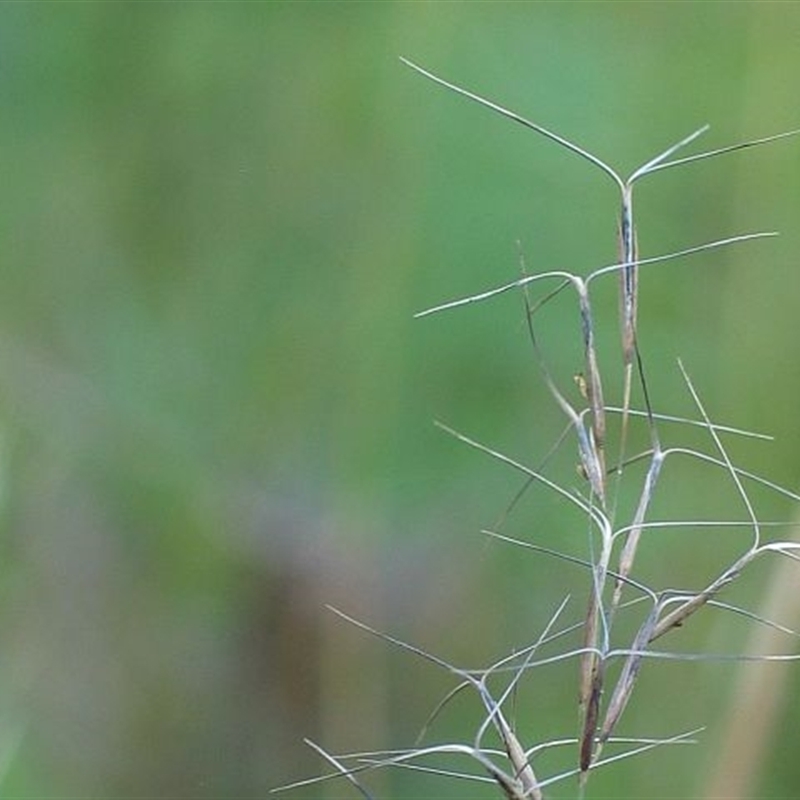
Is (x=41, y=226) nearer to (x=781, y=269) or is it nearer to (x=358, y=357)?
(x=358, y=357)

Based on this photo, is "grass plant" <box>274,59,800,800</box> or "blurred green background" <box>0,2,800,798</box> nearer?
"grass plant" <box>274,59,800,800</box>

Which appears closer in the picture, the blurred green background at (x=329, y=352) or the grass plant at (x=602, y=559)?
the grass plant at (x=602, y=559)

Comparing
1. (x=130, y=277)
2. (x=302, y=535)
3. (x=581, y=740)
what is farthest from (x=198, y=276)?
(x=581, y=740)

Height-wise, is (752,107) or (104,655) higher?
(752,107)

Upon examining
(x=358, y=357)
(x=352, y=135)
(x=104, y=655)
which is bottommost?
(x=104, y=655)

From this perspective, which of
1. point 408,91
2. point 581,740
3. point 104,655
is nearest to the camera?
point 581,740
